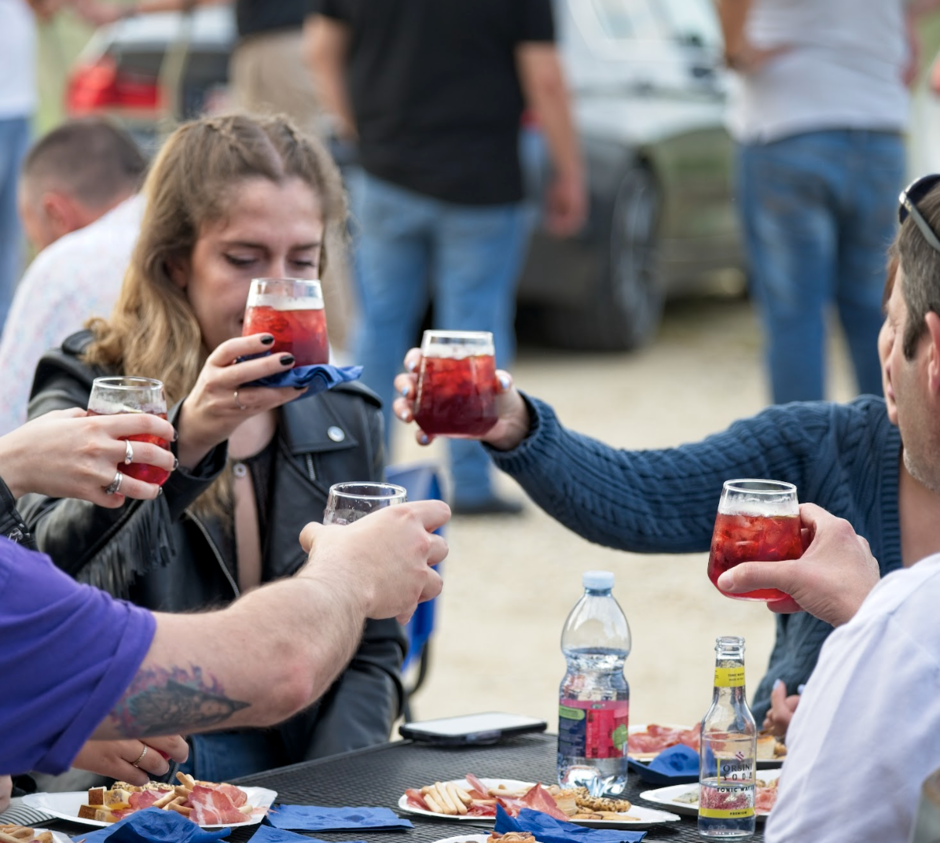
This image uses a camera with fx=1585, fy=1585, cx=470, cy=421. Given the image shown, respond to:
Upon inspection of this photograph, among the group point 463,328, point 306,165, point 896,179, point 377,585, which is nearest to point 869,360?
point 896,179

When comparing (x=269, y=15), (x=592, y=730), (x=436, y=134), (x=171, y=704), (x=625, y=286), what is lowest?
(x=592, y=730)

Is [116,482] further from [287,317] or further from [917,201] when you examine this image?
[917,201]

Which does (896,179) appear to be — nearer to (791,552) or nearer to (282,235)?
(282,235)

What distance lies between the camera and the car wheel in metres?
9.23

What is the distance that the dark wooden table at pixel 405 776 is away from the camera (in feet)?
7.74

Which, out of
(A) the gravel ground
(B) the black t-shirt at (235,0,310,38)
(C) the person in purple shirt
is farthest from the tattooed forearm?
(B) the black t-shirt at (235,0,310,38)

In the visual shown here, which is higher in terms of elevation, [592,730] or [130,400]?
[130,400]

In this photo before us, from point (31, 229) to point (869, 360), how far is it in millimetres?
2955

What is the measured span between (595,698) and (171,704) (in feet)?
3.31

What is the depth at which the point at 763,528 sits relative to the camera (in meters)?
2.36

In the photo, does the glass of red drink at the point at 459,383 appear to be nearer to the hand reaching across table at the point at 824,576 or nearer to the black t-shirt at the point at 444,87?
the hand reaching across table at the point at 824,576

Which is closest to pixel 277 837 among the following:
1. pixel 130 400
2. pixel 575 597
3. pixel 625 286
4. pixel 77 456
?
pixel 77 456

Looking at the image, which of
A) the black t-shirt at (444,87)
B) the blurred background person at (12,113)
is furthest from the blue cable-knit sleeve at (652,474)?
the blurred background person at (12,113)

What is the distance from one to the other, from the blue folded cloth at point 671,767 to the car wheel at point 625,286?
6.57 metres
